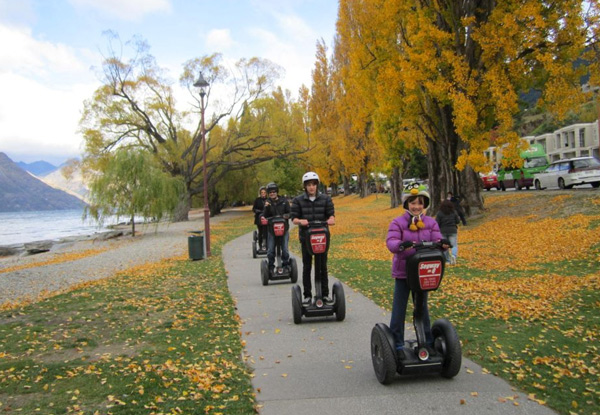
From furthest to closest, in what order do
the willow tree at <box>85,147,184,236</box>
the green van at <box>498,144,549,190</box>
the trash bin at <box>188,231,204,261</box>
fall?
1. the green van at <box>498,144,549,190</box>
2. the willow tree at <box>85,147,184,236</box>
3. the trash bin at <box>188,231,204,261</box>

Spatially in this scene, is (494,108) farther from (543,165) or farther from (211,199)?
(211,199)

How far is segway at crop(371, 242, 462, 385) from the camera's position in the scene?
446 cm

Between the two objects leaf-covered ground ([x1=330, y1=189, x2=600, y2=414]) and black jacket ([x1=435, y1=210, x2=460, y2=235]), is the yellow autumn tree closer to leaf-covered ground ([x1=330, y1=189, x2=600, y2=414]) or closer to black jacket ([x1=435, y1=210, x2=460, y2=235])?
leaf-covered ground ([x1=330, y1=189, x2=600, y2=414])

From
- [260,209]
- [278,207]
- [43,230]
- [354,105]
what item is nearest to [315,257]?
[278,207]

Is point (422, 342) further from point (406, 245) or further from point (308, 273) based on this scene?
point (308, 273)

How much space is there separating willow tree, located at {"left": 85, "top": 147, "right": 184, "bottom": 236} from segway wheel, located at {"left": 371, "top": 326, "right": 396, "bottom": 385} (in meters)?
26.2

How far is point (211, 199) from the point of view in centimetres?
5438

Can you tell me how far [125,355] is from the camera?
587 cm

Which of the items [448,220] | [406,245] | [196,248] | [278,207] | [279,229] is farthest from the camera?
[196,248]

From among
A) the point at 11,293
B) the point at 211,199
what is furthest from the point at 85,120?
the point at 11,293

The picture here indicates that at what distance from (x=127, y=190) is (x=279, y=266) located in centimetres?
2058

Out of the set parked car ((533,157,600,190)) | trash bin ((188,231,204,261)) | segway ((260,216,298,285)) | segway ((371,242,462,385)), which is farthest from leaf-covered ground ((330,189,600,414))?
parked car ((533,157,600,190))

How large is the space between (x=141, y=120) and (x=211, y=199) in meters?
15.7

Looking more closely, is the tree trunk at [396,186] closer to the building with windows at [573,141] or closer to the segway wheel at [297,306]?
the building with windows at [573,141]
